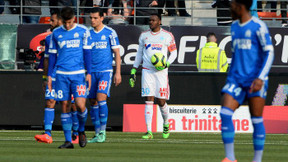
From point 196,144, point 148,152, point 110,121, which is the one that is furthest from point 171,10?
point 148,152

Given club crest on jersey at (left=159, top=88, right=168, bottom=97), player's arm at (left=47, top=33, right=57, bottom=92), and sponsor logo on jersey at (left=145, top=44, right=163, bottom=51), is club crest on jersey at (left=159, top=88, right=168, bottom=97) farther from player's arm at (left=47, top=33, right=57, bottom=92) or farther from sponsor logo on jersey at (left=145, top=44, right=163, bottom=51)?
player's arm at (left=47, top=33, right=57, bottom=92)

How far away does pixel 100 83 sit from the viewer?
1438 centimetres

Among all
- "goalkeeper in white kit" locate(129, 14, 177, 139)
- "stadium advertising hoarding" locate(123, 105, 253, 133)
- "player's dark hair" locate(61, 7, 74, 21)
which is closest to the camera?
"player's dark hair" locate(61, 7, 74, 21)

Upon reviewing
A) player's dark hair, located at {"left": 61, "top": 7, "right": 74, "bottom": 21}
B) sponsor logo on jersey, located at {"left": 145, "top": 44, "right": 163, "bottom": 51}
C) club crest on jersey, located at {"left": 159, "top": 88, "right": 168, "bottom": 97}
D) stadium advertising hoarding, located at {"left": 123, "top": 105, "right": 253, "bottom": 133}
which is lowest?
stadium advertising hoarding, located at {"left": 123, "top": 105, "right": 253, "bottom": 133}

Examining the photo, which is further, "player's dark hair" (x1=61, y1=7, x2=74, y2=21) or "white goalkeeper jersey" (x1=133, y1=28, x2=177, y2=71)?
"white goalkeeper jersey" (x1=133, y1=28, x2=177, y2=71)

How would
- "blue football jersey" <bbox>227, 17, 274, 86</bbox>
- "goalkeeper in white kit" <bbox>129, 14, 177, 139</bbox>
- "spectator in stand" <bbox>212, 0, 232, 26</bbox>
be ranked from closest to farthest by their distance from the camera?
"blue football jersey" <bbox>227, 17, 274, 86</bbox> → "goalkeeper in white kit" <bbox>129, 14, 177, 139</bbox> → "spectator in stand" <bbox>212, 0, 232, 26</bbox>

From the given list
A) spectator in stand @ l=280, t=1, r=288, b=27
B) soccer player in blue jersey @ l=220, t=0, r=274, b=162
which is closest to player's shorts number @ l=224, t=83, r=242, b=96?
soccer player in blue jersey @ l=220, t=0, r=274, b=162

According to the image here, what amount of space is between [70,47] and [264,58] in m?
4.21

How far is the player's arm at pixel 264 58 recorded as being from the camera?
29.5ft

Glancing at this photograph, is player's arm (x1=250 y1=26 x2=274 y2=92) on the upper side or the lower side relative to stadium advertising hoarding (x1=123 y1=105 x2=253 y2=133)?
upper

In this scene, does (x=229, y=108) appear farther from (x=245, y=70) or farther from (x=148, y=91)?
(x=148, y=91)

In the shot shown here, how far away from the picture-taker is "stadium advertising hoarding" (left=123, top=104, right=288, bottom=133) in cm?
1914

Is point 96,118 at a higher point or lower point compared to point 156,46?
lower

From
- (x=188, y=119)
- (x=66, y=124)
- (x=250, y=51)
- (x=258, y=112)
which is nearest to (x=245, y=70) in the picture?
(x=250, y=51)
